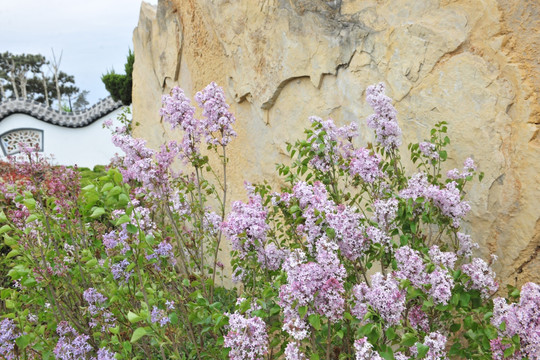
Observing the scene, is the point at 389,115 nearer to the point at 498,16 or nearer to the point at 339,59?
the point at 498,16

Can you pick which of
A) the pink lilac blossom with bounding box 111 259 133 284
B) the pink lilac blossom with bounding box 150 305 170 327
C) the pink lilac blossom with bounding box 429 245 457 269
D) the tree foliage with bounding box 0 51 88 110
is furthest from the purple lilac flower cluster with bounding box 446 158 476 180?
the tree foliage with bounding box 0 51 88 110

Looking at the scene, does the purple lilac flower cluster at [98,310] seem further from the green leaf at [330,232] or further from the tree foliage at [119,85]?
the tree foliage at [119,85]

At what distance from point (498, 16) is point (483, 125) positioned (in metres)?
0.51

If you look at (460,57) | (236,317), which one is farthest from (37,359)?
(460,57)

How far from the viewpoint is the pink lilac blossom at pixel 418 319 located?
6.10 feet

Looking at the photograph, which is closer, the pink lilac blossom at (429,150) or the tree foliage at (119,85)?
the pink lilac blossom at (429,150)

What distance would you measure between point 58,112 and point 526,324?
60.1 ft

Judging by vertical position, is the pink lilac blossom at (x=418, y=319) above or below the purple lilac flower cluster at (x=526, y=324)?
above

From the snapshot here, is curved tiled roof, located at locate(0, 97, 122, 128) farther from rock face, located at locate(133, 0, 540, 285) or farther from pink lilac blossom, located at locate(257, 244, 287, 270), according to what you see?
pink lilac blossom, located at locate(257, 244, 287, 270)

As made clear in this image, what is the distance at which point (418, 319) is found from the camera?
1.86 metres

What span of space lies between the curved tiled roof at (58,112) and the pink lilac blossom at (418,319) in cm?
1597

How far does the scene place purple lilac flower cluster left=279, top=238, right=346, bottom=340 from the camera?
1.43m

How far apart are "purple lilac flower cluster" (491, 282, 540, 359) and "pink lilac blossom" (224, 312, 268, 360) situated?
2.63ft

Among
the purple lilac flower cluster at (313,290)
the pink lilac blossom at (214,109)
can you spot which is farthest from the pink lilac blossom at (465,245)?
the pink lilac blossom at (214,109)
